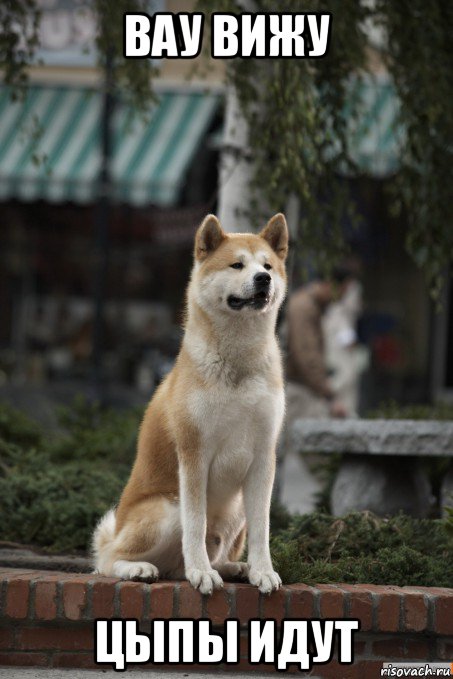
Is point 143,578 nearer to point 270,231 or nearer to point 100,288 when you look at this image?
point 270,231

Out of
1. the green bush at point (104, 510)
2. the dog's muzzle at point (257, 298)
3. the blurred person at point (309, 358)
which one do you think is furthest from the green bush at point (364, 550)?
the blurred person at point (309, 358)

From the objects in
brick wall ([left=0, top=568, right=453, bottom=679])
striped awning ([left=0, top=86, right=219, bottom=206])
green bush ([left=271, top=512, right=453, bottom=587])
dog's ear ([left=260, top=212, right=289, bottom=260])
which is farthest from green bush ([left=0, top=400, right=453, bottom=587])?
striped awning ([left=0, top=86, right=219, bottom=206])

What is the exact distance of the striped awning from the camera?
44.1ft

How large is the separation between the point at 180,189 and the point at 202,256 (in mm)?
9952

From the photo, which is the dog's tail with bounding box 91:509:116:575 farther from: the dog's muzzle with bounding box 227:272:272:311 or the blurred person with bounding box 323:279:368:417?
the blurred person with bounding box 323:279:368:417

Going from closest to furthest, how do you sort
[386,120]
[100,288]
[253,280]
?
[253,280], [100,288], [386,120]

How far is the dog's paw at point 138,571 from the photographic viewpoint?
4375mm

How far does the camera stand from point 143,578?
172 inches

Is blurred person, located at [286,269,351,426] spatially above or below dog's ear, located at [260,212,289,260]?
below

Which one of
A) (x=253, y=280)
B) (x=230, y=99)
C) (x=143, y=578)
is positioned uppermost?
(x=230, y=99)

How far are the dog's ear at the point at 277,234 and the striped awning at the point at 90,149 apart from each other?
897 cm

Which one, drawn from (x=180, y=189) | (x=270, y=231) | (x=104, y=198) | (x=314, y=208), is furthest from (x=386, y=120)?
(x=270, y=231)

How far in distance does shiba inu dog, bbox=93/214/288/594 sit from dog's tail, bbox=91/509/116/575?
11 centimetres

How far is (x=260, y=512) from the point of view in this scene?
14.1 feet
